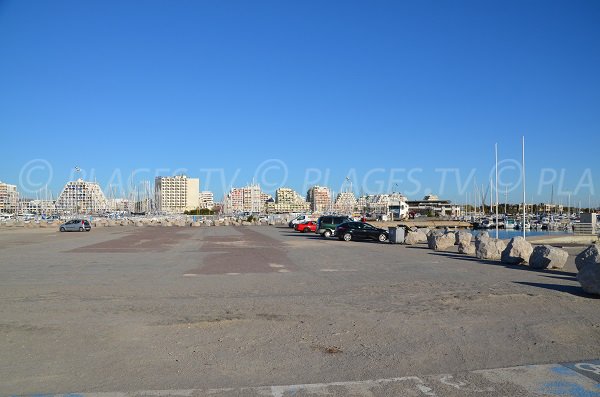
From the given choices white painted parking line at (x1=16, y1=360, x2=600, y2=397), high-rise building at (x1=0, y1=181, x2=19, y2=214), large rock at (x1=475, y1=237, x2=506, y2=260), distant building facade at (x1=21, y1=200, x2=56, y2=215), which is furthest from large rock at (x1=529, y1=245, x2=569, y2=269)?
high-rise building at (x1=0, y1=181, x2=19, y2=214)

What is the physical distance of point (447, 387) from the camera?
588 cm

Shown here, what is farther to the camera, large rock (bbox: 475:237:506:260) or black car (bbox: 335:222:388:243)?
black car (bbox: 335:222:388:243)

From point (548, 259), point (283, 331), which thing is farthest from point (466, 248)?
point (283, 331)

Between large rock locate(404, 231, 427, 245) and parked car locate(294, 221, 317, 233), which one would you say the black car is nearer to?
large rock locate(404, 231, 427, 245)

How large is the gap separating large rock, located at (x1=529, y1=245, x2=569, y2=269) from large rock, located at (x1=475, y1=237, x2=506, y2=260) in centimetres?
376

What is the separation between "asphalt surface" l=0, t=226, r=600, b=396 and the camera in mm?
6219

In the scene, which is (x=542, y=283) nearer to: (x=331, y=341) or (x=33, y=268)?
(x=331, y=341)

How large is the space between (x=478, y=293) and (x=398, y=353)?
5.87 metres

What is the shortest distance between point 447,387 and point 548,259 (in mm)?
13952

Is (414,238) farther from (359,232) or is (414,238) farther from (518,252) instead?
(518,252)

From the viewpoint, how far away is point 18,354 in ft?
23.4

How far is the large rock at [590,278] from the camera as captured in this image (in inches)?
459

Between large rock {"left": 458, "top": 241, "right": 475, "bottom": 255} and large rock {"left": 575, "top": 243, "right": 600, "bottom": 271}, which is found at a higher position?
large rock {"left": 575, "top": 243, "right": 600, "bottom": 271}

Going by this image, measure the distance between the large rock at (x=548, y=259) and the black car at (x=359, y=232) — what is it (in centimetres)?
1725
